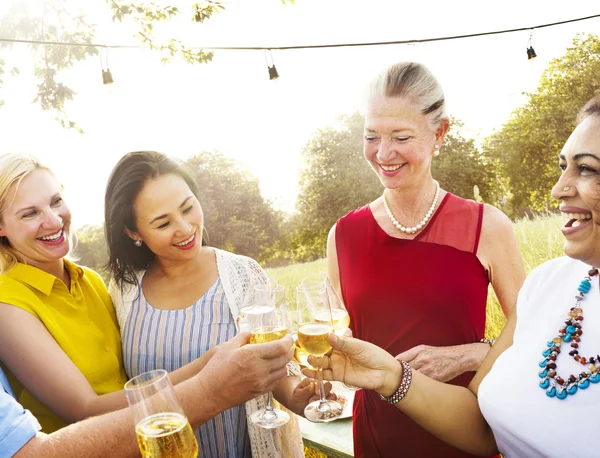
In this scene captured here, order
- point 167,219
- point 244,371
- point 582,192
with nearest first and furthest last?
point 582,192 < point 244,371 < point 167,219

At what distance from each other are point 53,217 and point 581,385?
2.16 metres

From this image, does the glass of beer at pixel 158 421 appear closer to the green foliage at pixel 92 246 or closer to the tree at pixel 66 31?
the tree at pixel 66 31

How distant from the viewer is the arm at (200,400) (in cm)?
152

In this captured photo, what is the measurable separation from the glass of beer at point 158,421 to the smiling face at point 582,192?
126cm

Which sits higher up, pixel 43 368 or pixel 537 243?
pixel 43 368

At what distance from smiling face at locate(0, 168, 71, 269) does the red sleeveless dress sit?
4.55 ft

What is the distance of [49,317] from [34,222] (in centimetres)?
44

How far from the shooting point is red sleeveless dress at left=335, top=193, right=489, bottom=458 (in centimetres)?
218

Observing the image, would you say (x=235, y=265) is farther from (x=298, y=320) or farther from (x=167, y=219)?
(x=298, y=320)

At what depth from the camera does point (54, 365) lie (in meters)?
1.94

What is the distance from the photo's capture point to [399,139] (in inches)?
87.3

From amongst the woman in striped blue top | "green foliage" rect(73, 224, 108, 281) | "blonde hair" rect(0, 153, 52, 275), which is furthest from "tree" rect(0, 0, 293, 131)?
"green foliage" rect(73, 224, 108, 281)

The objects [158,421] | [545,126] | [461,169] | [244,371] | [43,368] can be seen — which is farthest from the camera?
[461,169]

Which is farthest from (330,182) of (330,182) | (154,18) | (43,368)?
(43,368)
